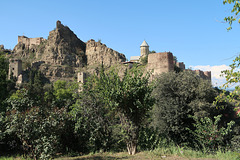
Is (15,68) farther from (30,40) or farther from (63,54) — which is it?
(30,40)

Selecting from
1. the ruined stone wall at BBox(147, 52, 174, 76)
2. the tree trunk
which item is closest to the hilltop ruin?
the ruined stone wall at BBox(147, 52, 174, 76)

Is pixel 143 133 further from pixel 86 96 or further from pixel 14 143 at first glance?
pixel 14 143

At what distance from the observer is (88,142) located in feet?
30.8

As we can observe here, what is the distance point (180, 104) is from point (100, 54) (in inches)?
2740

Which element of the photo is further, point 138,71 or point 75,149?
point 75,149

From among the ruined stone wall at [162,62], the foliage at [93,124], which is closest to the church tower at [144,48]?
the ruined stone wall at [162,62]

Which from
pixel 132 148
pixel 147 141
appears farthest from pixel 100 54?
pixel 132 148

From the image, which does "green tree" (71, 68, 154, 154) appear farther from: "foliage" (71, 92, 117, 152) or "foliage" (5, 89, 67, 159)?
"foliage" (5, 89, 67, 159)

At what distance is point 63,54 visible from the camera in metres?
78.8

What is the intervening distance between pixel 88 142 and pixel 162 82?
761cm

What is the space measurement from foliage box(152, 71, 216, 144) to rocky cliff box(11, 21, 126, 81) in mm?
58065

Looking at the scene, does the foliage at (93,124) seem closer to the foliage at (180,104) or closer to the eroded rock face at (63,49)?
the foliage at (180,104)

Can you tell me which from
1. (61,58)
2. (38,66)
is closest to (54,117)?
(38,66)

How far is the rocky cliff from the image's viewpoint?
73.0m
